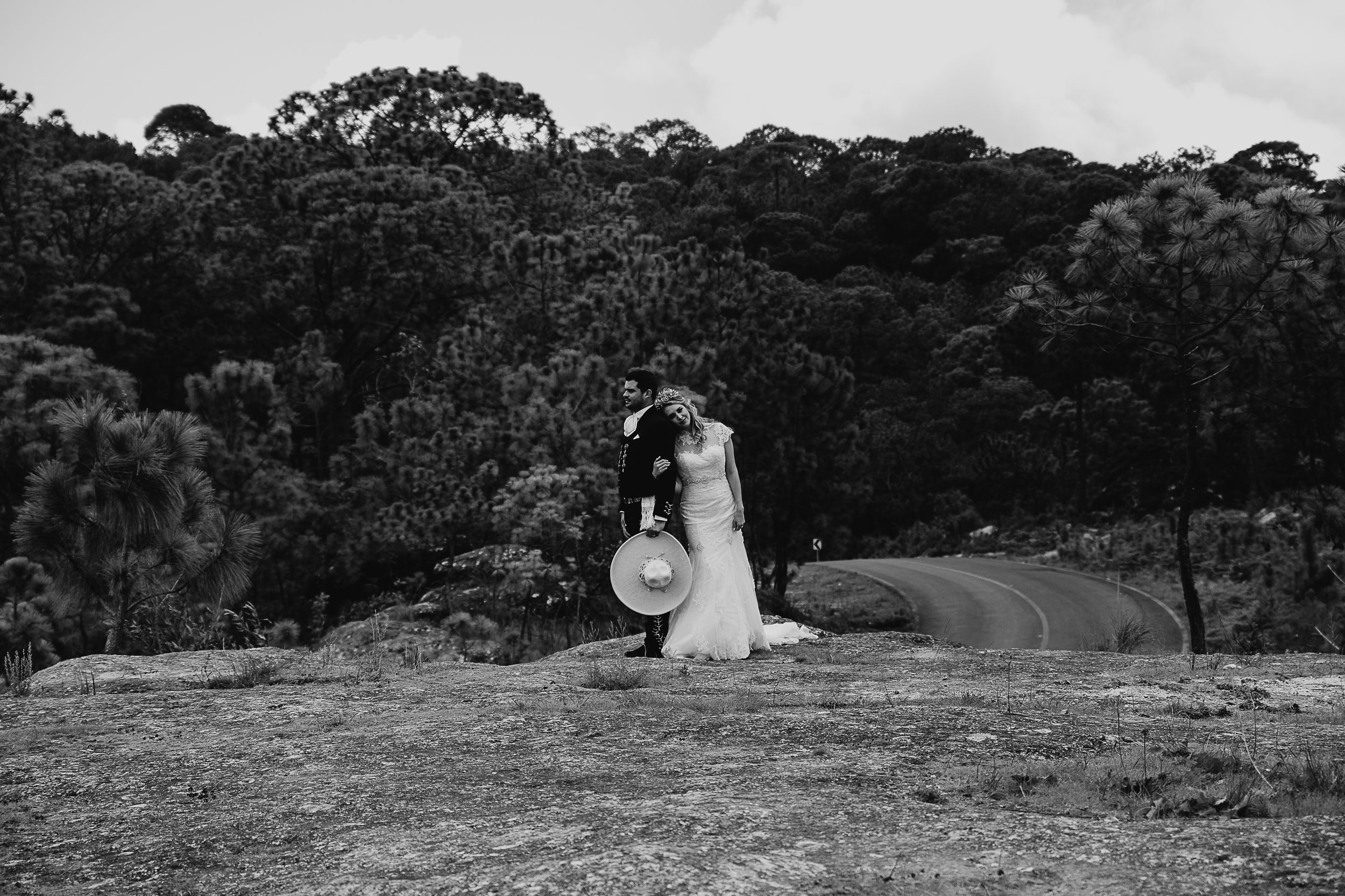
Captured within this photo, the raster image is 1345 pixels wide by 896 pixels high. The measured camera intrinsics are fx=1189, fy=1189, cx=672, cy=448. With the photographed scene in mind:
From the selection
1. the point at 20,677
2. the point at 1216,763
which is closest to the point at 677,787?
the point at 1216,763

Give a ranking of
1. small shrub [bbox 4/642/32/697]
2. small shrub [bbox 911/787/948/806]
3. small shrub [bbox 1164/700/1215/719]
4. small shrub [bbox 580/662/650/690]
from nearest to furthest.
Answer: small shrub [bbox 911/787/948/806] → small shrub [bbox 1164/700/1215/719] → small shrub [bbox 580/662/650/690] → small shrub [bbox 4/642/32/697]

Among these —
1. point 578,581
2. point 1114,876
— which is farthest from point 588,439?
point 1114,876

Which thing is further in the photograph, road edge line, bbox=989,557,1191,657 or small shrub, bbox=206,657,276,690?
road edge line, bbox=989,557,1191,657

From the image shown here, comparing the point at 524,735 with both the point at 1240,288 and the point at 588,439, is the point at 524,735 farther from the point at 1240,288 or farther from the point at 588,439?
the point at 1240,288

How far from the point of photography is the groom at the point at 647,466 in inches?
358

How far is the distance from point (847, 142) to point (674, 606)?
262 feet

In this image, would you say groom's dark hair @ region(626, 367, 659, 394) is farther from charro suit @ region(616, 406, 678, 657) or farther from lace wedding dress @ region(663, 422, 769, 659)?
lace wedding dress @ region(663, 422, 769, 659)

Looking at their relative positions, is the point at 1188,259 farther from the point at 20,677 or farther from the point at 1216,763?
the point at 20,677

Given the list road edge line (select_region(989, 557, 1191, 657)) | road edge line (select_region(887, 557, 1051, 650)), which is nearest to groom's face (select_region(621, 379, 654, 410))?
road edge line (select_region(887, 557, 1051, 650))

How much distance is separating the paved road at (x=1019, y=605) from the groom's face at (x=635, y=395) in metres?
11.2

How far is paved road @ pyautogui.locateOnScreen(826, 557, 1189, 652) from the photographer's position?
22.7m

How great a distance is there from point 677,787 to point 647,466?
4.71 m

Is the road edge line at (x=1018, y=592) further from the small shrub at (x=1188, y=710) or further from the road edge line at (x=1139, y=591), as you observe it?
the small shrub at (x=1188, y=710)

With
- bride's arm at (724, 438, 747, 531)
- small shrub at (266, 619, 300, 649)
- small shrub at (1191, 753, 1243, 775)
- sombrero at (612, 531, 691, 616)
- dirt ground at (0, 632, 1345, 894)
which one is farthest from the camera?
small shrub at (266, 619, 300, 649)
